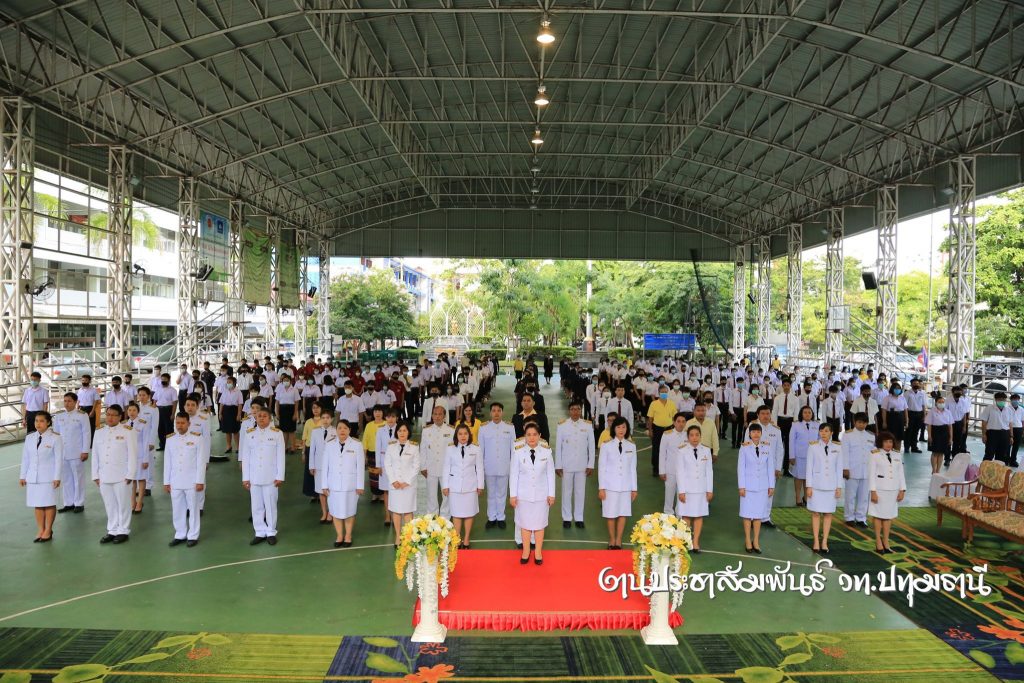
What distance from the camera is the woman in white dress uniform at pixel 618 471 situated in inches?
253

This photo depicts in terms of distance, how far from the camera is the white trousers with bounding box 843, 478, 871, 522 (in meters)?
7.72

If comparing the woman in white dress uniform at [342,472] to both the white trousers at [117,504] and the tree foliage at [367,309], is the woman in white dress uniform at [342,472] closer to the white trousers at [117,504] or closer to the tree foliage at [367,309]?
the white trousers at [117,504]

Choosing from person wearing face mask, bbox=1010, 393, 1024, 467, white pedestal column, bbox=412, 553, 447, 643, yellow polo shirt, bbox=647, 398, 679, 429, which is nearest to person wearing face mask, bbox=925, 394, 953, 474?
person wearing face mask, bbox=1010, 393, 1024, 467

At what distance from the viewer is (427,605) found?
4.91m

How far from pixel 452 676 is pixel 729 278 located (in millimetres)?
35206

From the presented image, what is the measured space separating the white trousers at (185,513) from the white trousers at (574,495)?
3.83 metres

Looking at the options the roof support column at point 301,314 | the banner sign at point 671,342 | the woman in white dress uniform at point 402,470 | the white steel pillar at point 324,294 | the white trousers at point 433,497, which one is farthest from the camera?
the banner sign at point 671,342

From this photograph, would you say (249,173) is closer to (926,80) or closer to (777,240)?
(926,80)

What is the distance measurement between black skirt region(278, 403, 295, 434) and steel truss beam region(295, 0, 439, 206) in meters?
6.70

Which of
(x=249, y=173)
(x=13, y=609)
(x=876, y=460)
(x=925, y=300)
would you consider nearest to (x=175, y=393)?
(x=13, y=609)

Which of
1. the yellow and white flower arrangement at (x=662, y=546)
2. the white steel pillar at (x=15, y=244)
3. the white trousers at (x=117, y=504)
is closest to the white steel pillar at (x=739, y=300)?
the white steel pillar at (x=15, y=244)

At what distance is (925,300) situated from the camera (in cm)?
3775

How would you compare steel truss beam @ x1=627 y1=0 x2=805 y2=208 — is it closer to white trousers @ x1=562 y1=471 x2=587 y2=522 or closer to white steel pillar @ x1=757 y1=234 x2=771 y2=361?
white steel pillar @ x1=757 y1=234 x2=771 y2=361

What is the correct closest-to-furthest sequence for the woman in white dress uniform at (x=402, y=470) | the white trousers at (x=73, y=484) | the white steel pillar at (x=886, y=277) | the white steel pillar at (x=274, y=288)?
the woman in white dress uniform at (x=402, y=470)
the white trousers at (x=73, y=484)
the white steel pillar at (x=886, y=277)
the white steel pillar at (x=274, y=288)
